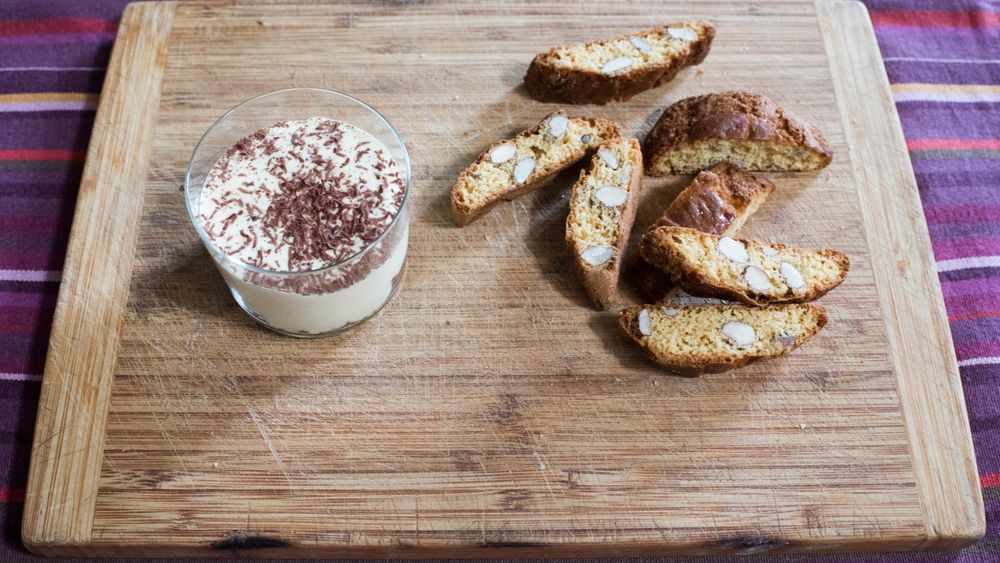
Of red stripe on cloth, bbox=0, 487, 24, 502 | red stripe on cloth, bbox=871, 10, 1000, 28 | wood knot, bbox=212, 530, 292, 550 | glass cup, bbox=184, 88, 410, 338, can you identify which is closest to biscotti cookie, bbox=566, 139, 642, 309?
glass cup, bbox=184, 88, 410, 338

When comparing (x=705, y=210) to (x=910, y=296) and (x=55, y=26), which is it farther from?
(x=55, y=26)

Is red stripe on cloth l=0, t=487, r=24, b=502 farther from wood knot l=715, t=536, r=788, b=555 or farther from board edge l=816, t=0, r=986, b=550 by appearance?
board edge l=816, t=0, r=986, b=550

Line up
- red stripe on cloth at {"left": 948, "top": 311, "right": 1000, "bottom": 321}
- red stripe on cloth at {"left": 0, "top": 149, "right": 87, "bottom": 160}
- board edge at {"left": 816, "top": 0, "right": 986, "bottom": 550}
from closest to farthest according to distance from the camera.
A: board edge at {"left": 816, "top": 0, "right": 986, "bottom": 550}
red stripe on cloth at {"left": 948, "top": 311, "right": 1000, "bottom": 321}
red stripe on cloth at {"left": 0, "top": 149, "right": 87, "bottom": 160}

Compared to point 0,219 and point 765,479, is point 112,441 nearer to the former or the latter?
point 0,219

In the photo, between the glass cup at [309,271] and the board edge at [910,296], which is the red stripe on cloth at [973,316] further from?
the glass cup at [309,271]

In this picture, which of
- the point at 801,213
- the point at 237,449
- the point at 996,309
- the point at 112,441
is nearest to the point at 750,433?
the point at 801,213

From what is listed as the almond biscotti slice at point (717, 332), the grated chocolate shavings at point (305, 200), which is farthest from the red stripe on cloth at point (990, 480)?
the grated chocolate shavings at point (305, 200)

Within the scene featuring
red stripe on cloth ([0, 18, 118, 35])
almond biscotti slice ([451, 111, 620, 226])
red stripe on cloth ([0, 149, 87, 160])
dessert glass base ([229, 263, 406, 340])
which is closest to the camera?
dessert glass base ([229, 263, 406, 340])
